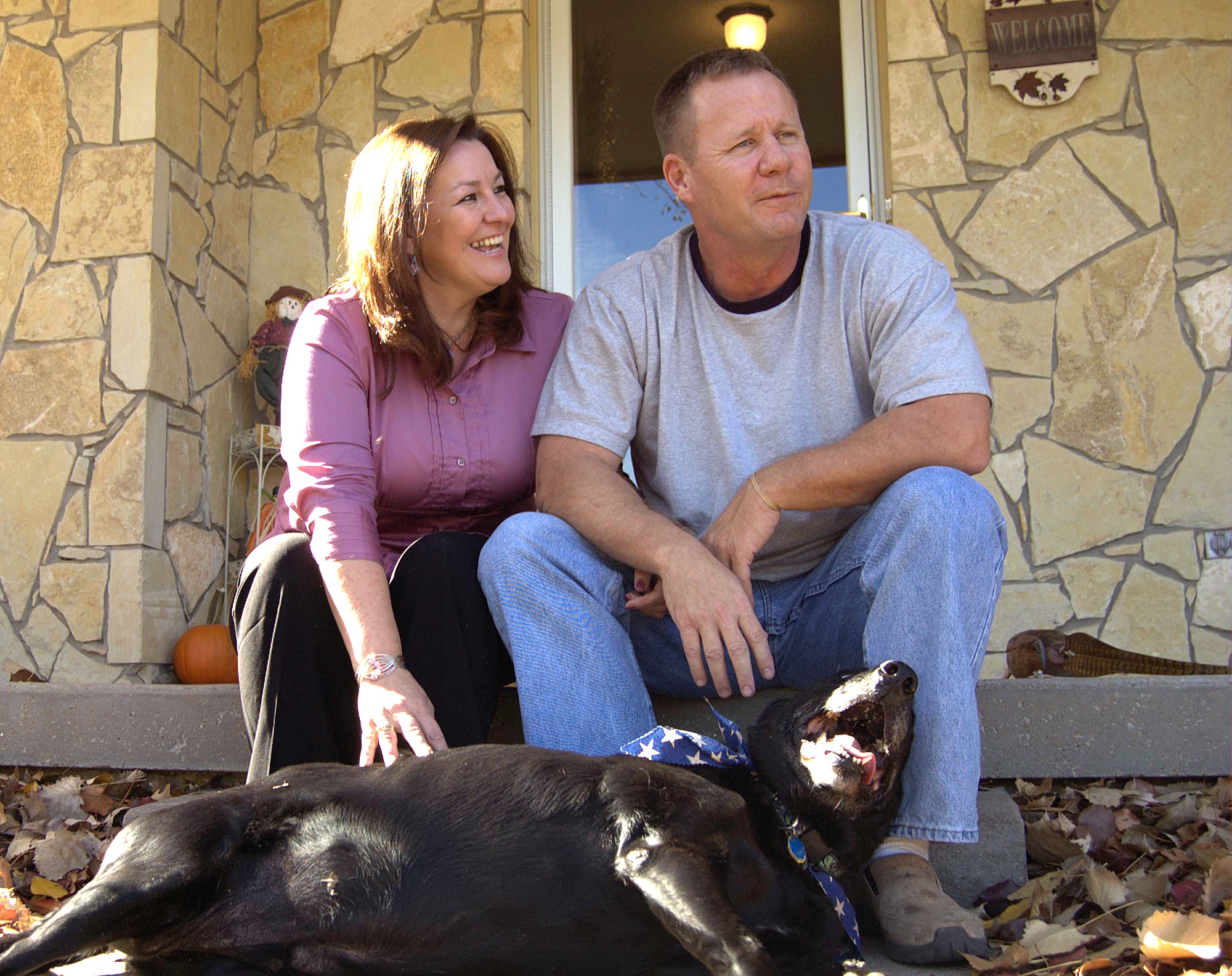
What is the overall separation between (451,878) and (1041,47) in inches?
168

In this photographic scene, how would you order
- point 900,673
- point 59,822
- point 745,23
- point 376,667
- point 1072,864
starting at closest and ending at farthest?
point 900,673
point 376,667
point 1072,864
point 59,822
point 745,23

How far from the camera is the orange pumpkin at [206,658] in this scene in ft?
14.1

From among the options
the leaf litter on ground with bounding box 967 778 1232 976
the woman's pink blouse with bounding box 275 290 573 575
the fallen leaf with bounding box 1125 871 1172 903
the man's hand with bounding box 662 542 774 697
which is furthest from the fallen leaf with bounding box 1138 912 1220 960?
the woman's pink blouse with bounding box 275 290 573 575

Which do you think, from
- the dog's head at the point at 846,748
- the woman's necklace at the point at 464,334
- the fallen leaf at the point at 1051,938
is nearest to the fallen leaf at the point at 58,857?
the woman's necklace at the point at 464,334

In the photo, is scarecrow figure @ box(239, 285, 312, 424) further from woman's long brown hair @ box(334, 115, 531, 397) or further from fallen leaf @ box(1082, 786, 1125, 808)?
fallen leaf @ box(1082, 786, 1125, 808)

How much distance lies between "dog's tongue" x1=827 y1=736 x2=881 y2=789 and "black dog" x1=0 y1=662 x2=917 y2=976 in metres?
0.11

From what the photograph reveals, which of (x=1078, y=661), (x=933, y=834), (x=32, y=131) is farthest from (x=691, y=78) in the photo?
(x=32, y=131)

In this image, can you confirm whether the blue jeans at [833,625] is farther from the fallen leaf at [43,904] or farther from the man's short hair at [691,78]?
the fallen leaf at [43,904]

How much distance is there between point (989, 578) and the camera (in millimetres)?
1993

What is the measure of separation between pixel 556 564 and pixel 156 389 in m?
2.84

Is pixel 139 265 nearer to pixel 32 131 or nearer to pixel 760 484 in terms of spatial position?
pixel 32 131

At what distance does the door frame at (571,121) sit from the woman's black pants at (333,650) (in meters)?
2.92

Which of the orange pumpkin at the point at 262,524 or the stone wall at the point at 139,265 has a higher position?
the stone wall at the point at 139,265

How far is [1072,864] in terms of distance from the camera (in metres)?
2.22
